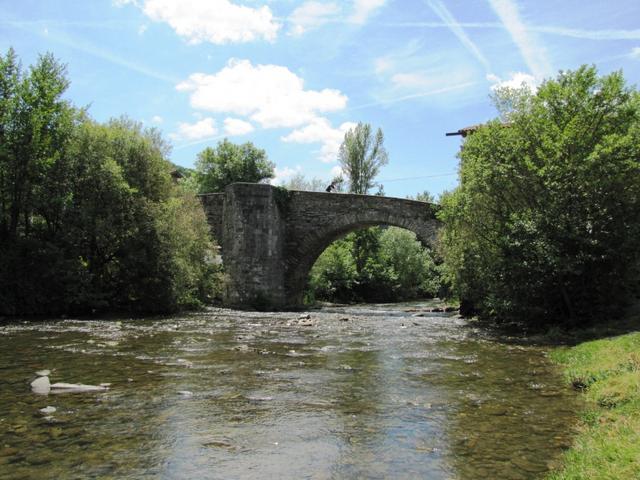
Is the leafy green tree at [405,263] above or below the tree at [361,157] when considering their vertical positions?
below

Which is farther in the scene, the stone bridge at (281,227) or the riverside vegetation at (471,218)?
the stone bridge at (281,227)

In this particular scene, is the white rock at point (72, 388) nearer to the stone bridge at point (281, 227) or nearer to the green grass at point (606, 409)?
the green grass at point (606, 409)

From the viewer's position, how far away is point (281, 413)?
6.35 metres

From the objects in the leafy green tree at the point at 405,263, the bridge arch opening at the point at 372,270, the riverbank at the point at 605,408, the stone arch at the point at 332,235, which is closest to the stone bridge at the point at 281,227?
the stone arch at the point at 332,235

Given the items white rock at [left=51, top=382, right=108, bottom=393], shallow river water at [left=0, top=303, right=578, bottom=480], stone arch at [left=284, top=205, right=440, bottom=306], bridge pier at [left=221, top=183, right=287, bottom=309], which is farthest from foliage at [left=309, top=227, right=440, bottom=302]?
white rock at [left=51, top=382, right=108, bottom=393]

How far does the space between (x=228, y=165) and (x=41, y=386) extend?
46.0 metres

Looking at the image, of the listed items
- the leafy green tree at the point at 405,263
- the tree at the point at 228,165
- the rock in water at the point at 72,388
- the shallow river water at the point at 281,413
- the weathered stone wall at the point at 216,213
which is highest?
the tree at the point at 228,165

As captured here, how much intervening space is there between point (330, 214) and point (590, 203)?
16.2m

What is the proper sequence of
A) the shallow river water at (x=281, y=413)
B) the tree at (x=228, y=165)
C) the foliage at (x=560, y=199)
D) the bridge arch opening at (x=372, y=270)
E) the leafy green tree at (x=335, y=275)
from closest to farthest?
1. the shallow river water at (x=281, y=413)
2. the foliage at (x=560, y=199)
3. the leafy green tree at (x=335, y=275)
4. the bridge arch opening at (x=372, y=270)
5. the tree at (x=228, y=165)

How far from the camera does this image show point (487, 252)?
54.5ft

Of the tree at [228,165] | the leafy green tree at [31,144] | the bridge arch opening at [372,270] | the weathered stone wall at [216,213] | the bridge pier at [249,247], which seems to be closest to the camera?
the leafy green tree at [31,144]

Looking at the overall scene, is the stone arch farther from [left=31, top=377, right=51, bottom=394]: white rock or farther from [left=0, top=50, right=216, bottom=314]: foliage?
[left=31, top=377, right=51, bottom=394]: white rock

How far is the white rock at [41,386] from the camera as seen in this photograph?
6980 millimetres

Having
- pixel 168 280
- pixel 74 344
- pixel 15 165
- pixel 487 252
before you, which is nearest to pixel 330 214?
pixel 168 280
